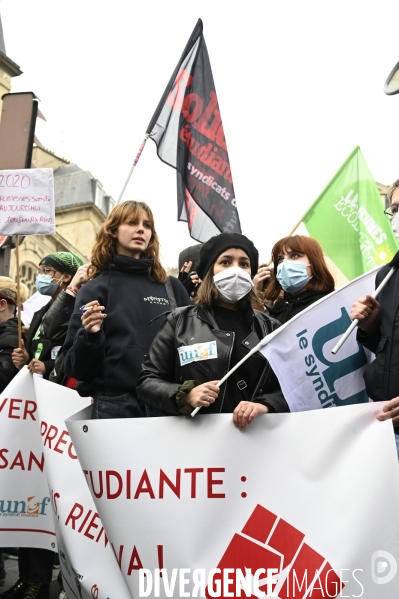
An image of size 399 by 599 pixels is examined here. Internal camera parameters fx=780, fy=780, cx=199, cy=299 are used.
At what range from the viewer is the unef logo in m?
3.72

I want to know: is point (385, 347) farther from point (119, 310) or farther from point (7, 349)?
point (7, 349)

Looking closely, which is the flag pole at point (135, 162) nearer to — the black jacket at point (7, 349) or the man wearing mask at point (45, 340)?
the man wearing mask at point (45, 340)

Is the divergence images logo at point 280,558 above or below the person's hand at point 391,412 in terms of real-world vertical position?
below

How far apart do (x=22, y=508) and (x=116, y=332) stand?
156cm

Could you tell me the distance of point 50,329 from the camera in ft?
17.0

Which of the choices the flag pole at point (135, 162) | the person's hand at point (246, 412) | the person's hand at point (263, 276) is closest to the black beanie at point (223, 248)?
the person's hand at point (246, 412)

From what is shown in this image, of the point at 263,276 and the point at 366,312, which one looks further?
the point at 263,276

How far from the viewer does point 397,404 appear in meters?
3.29

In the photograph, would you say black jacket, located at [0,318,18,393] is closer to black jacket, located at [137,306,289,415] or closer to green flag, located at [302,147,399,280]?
black jacket, located at [137,306,289,415]

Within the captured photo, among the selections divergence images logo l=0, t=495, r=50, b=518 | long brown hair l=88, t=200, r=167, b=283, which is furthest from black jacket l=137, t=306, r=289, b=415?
divergence images logo l=0, t=495, r=50, b=518

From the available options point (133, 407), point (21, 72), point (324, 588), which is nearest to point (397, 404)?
point (324, 588)

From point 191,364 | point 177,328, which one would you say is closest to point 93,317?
point 177,328

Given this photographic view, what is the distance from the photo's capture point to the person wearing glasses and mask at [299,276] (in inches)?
187

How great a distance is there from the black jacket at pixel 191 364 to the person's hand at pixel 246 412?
10 cm
